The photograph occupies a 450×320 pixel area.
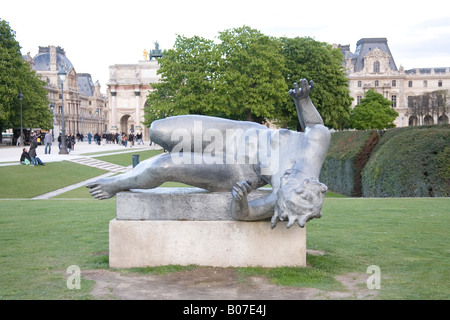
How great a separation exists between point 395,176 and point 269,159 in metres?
9.24

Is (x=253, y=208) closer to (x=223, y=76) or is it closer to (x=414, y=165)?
(x=414, y=165)

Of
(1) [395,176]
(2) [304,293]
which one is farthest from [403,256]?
(1) [395,176]

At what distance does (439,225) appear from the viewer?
7199 mm

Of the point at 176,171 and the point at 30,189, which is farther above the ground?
the point at 176,171

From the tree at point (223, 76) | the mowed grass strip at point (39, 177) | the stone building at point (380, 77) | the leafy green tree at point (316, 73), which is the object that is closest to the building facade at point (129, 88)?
the leafy green tree at point (316, 73)

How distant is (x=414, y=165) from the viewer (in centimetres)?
1233

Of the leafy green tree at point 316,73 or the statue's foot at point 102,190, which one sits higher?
the leafy green tree at point 316,73

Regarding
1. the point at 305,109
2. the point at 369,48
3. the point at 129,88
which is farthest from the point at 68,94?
the point at 305,109

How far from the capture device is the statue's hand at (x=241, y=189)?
4.05 meters

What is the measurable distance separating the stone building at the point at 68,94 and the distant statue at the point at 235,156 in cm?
8662

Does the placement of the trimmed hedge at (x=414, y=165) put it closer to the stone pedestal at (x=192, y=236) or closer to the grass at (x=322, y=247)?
the grass at (x=322, y=247)

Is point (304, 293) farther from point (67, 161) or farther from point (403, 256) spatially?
point (67, 161)

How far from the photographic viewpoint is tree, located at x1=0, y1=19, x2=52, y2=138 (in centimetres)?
4206

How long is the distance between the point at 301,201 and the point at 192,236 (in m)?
1.30
